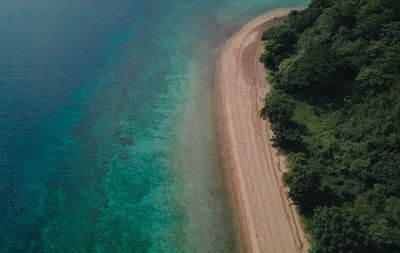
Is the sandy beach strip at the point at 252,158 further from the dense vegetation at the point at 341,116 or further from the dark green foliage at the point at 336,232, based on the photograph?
the dark green foliage at the point at 336,232

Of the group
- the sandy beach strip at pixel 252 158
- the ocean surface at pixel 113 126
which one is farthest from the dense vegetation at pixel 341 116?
the ocean surface at pixel 113 126

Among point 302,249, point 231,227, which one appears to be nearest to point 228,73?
point 231,227

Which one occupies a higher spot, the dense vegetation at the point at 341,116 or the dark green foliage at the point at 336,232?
the dense vegetation at the point at 341,116

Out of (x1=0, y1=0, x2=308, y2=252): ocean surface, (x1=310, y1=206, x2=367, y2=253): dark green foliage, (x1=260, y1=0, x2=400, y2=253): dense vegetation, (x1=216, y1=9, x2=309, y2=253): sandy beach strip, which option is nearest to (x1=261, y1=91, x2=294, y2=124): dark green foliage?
(x1=260, y1=0, x2=400, y2=253): dense vegetation

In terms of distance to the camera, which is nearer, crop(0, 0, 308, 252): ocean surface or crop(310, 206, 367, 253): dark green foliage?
crop(310, 206, 367, 253): dark green foliage

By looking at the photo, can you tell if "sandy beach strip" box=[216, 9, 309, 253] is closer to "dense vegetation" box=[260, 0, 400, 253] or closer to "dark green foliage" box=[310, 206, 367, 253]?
"dense vegetation" box=[260, 0, 400, 253]

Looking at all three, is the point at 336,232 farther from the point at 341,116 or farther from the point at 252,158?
the point at 341,116

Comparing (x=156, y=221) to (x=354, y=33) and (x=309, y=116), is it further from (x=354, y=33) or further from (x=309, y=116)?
(x=354, y=33)

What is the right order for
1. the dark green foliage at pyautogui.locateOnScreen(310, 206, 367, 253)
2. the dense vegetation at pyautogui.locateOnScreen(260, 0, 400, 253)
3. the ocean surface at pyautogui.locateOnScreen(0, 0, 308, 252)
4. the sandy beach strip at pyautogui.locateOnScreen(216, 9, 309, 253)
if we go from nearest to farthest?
the dark green foliage at pyautogui.locateOnScreen(310, 206, 367, 253) → the dense vegetation at pyautogui.locateOnScreen(260, 0, 400, 253) → the sandy beach strip at pyautogui.locateOnScreen(216, 9, 309, 253) → the ocean surface at pyautogui.locateOnScreen(0, 0, 308, 252)
